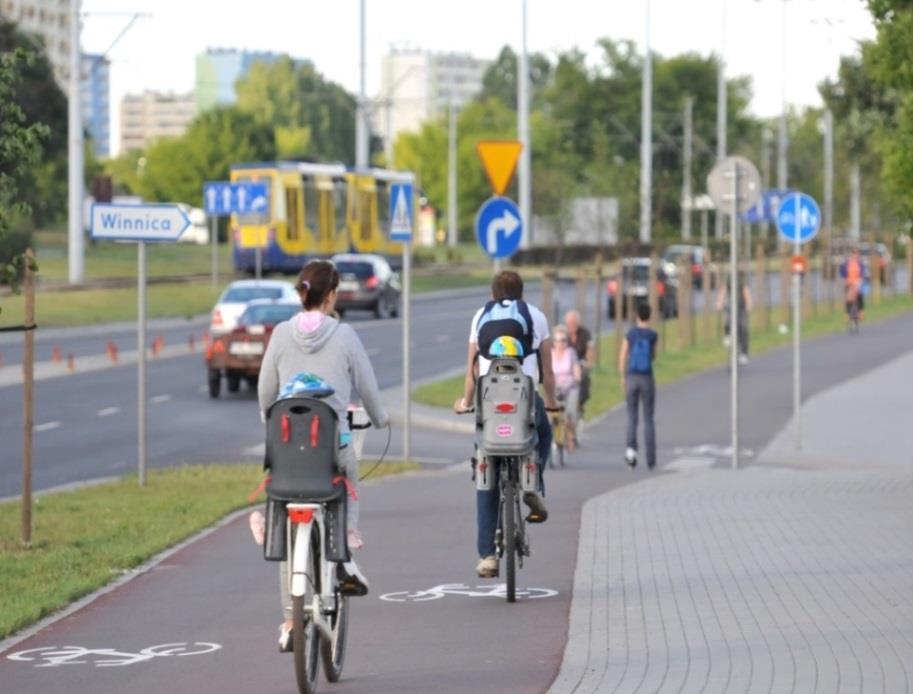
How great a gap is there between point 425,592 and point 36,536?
13.1 feet

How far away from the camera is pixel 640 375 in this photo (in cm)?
2408

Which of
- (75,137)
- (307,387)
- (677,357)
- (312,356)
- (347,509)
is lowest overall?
(677,357)

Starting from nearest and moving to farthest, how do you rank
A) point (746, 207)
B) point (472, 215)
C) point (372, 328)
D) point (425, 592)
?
point (425, 592)
point (746, 207)
point (372, 328)
point (472, 215)

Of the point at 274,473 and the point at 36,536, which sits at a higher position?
the point at 274,473

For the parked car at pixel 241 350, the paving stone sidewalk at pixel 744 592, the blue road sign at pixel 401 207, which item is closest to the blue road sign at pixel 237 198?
the parked car at pixel 241 350

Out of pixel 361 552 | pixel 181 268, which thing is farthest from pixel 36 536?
pixel 181 268

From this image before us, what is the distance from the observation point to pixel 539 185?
67.6m

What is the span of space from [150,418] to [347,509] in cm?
2152

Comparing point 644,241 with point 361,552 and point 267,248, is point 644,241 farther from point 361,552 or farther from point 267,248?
point 361,552

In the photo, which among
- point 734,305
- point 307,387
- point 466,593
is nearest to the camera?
point 307,387

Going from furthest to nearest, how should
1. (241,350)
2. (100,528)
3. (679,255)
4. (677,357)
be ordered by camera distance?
1. (679,255)
2. (677,357)
3. (241,350)
4. (100,528)

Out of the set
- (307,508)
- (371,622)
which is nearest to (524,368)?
(371,622)

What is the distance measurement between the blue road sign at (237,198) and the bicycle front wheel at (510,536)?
34.0m

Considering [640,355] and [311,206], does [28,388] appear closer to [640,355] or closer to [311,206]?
[640,355]
